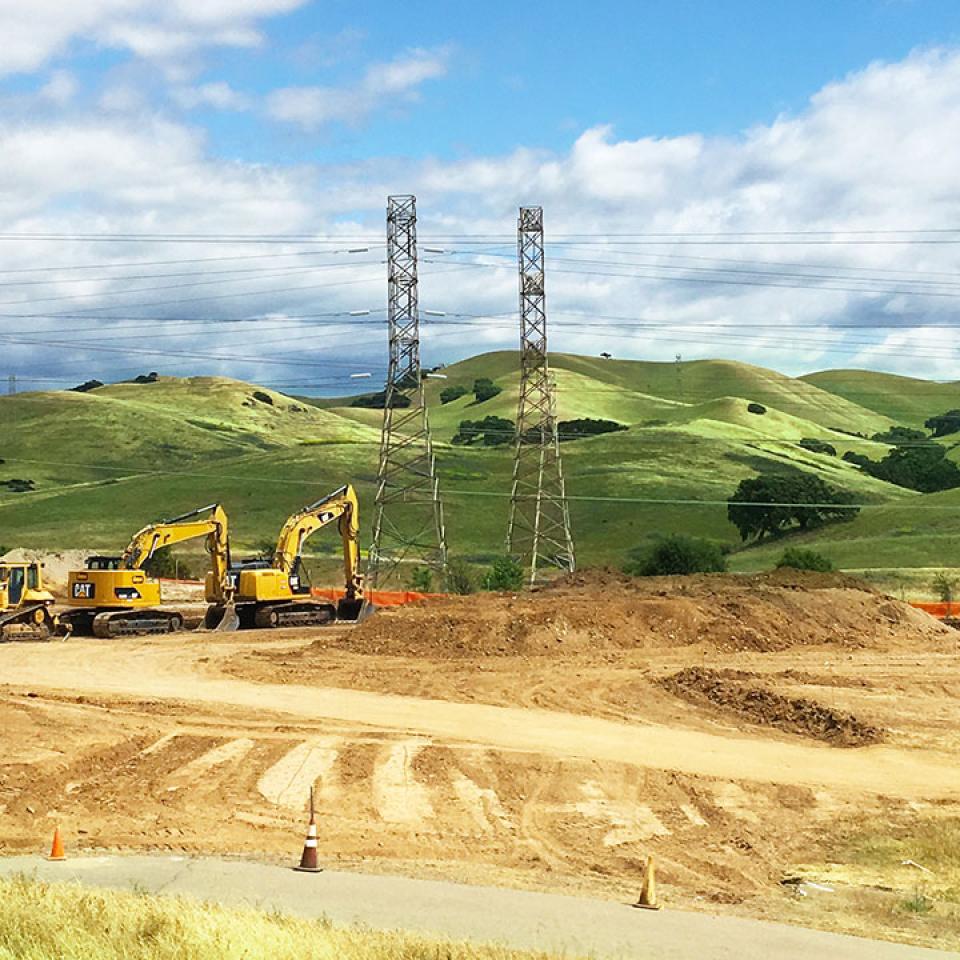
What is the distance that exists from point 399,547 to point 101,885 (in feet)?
297

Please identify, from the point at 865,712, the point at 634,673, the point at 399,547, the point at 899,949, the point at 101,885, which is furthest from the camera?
the point at 399,547

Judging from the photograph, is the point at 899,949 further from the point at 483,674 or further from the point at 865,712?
the point at 483,674

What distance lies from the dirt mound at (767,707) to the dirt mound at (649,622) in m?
7.97

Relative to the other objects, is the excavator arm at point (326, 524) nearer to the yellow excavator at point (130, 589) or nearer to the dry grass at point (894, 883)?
the yellow excavator at point (130, 589)

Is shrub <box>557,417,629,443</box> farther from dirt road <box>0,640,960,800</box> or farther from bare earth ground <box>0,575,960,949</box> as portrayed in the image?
dirt road <box>0,640,960,800</box>

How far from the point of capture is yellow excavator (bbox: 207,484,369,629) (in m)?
53.1

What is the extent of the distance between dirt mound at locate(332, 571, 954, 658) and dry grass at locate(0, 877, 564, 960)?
97.7 feet

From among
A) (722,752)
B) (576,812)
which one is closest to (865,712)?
(722,752)

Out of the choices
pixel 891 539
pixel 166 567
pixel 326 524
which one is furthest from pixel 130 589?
pixel 891 539

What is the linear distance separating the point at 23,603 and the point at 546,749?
27069mm

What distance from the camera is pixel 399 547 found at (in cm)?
10819

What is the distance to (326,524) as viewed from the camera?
54906 mm

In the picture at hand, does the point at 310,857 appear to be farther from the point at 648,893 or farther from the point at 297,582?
the point at 297,582

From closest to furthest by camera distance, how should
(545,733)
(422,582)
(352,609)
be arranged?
(545,733)
(352,609)
(422,582)
